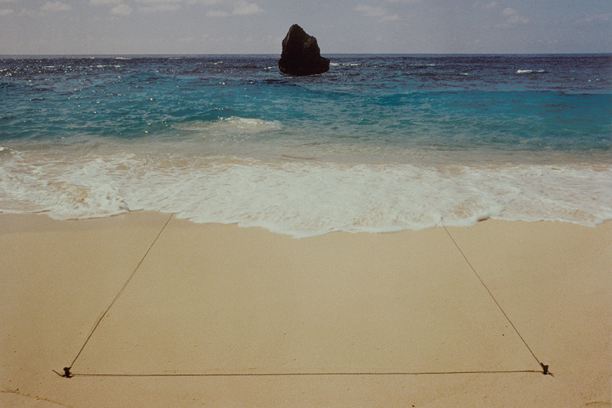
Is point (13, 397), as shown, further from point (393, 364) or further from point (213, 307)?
point (393, 364)

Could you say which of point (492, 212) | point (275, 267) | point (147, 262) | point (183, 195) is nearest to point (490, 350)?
point (275, 267)

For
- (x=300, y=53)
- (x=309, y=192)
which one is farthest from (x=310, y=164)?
(x=300, y=53)

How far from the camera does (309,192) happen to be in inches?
181

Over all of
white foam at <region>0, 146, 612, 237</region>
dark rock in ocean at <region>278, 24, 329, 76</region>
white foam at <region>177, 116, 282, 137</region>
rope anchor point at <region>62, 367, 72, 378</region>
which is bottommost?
rope anchor point at <region>62, 367, 72, 378</region>

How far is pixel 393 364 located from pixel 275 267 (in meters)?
1.31

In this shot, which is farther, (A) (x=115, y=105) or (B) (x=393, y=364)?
(A) (x=115, y=105)

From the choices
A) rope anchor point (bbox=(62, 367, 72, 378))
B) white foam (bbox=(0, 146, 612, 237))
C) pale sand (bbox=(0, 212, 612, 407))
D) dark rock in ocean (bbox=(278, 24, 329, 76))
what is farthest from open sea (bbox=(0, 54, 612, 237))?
dark rock in ocean (bbox=(278, 24, 329, 76))

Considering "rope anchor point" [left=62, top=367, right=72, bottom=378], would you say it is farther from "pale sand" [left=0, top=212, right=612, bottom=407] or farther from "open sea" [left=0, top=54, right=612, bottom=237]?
"open sea" [left=0, top=54, right=612, bottom=237]

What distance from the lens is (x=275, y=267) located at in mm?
2982

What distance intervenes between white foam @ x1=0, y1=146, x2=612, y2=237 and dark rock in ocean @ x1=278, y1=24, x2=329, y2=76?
99.0ft

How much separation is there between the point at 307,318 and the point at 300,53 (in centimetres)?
3479

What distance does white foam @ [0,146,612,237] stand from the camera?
3.90 meters

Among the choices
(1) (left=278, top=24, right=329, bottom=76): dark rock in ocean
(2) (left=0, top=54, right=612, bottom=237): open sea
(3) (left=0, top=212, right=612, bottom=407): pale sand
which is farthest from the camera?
(1) (left=278, top=24, right=329, bottom=76): dark rock in ocean

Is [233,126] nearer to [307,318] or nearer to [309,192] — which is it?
[309,192]
